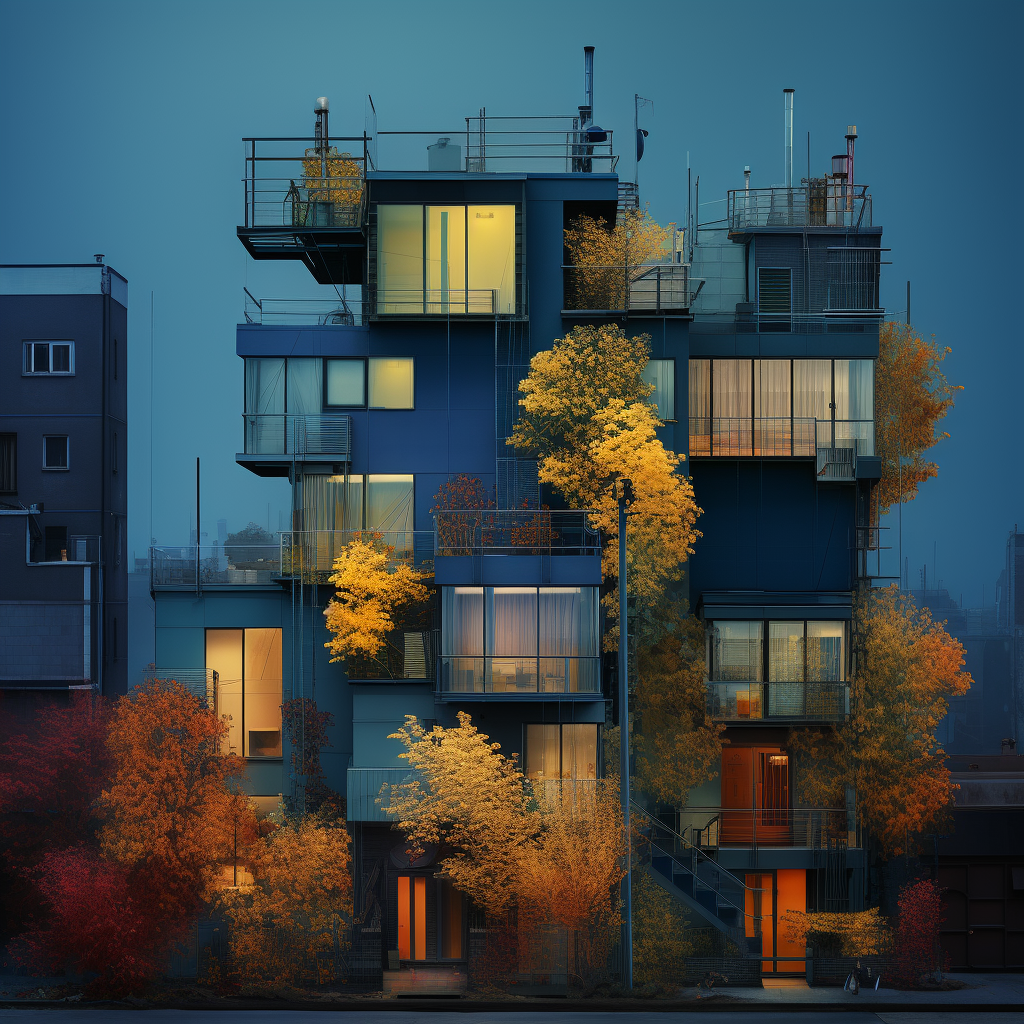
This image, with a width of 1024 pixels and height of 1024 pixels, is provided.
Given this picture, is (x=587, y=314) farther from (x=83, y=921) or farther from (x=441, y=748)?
(x=83, y=921)

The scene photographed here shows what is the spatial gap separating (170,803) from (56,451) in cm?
2002

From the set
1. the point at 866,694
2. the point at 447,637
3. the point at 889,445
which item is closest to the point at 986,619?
the point at 889,445

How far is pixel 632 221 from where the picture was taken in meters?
40.8

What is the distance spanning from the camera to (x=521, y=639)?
33750 millimetres

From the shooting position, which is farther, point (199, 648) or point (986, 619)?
point (986, 619)

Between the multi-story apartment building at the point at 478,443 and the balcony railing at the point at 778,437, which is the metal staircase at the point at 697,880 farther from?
the balcony railing at the point at 778,437

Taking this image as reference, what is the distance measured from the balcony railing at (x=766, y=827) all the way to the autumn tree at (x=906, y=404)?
12.1 meters

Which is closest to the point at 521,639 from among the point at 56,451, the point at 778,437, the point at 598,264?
the point at 778,437

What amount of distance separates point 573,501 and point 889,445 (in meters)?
14.1

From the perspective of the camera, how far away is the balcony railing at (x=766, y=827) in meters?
38.4

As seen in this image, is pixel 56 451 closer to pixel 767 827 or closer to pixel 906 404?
pixel 767 827

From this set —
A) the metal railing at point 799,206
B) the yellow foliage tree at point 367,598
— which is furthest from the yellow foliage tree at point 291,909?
the metal railing at point 799,206

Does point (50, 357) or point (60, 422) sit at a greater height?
point (50, 357)

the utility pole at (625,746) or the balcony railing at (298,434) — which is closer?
the utility pole at (625,746)
